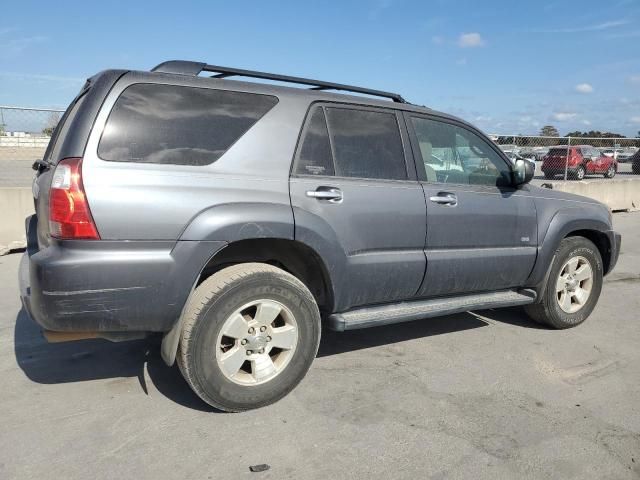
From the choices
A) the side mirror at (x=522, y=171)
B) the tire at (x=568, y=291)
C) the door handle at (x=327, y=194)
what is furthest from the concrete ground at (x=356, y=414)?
the side mirror at (x=522, y=171)

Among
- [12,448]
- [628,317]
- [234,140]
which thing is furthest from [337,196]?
[628,317]

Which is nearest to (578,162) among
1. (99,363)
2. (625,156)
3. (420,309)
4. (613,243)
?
(625,156)

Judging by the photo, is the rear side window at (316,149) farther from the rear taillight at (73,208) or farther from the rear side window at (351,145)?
the rear taillight at (73,208)

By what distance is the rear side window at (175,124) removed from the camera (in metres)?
2.84

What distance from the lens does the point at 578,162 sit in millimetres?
21203

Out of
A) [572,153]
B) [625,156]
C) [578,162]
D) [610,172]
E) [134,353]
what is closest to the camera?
[134,353]

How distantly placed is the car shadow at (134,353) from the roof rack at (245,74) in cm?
178

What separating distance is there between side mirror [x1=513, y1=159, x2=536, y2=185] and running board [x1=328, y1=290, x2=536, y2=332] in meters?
0.92

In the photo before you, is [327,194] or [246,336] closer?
[246,336]

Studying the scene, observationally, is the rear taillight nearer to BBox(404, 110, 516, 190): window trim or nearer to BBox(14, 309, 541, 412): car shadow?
BBox(14, 309, 541, 412): car shadow

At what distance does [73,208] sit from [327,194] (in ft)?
4.73

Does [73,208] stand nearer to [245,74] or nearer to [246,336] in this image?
[246,336]

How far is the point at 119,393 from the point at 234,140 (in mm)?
1750

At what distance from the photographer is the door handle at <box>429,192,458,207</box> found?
3838mm
